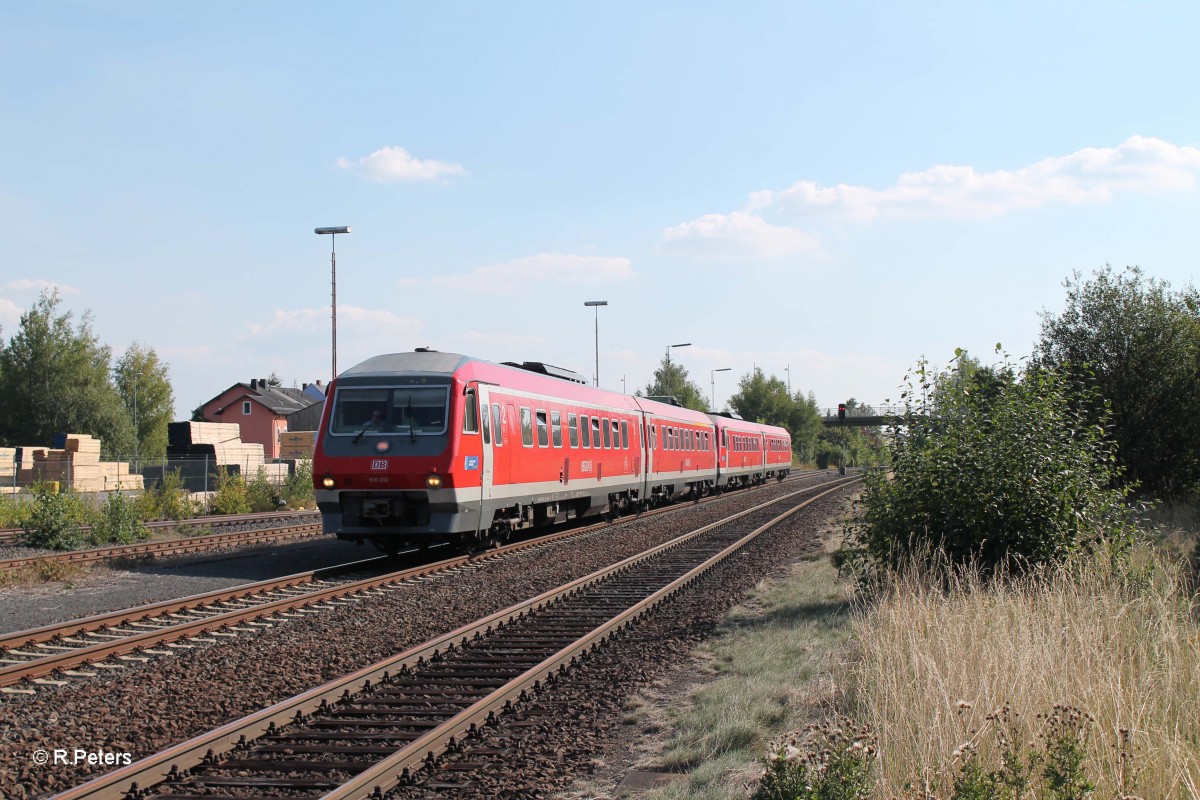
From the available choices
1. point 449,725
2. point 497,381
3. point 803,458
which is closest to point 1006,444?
point 449,725

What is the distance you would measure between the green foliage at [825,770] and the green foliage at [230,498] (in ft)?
86.1

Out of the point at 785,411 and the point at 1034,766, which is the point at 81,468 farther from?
the point at 785,411

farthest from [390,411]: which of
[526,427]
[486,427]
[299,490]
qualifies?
[299,490]

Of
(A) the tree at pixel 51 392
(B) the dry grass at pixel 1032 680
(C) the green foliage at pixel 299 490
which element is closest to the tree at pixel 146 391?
(A) the tree at pixel 51 392

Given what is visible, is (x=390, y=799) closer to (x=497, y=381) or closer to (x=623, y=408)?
(x=497, y=381)

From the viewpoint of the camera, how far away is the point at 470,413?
51.7 ft

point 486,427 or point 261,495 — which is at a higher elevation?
point 486,427

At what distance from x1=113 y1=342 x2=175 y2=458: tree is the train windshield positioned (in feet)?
198

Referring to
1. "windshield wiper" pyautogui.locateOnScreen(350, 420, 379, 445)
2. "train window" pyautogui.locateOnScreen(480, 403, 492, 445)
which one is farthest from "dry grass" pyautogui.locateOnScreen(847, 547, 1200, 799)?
"windshield wiper" pyautogui.locateOnScreen(350, 420, 379, 445)

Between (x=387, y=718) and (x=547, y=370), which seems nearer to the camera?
(x=387, y=718)

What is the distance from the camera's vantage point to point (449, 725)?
21.1ft

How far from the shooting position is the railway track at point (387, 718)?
5480mm

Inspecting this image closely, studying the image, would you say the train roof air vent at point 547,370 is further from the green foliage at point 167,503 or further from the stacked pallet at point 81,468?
the stacked pallet at point 81,468

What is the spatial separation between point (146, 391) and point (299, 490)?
48.8 m
